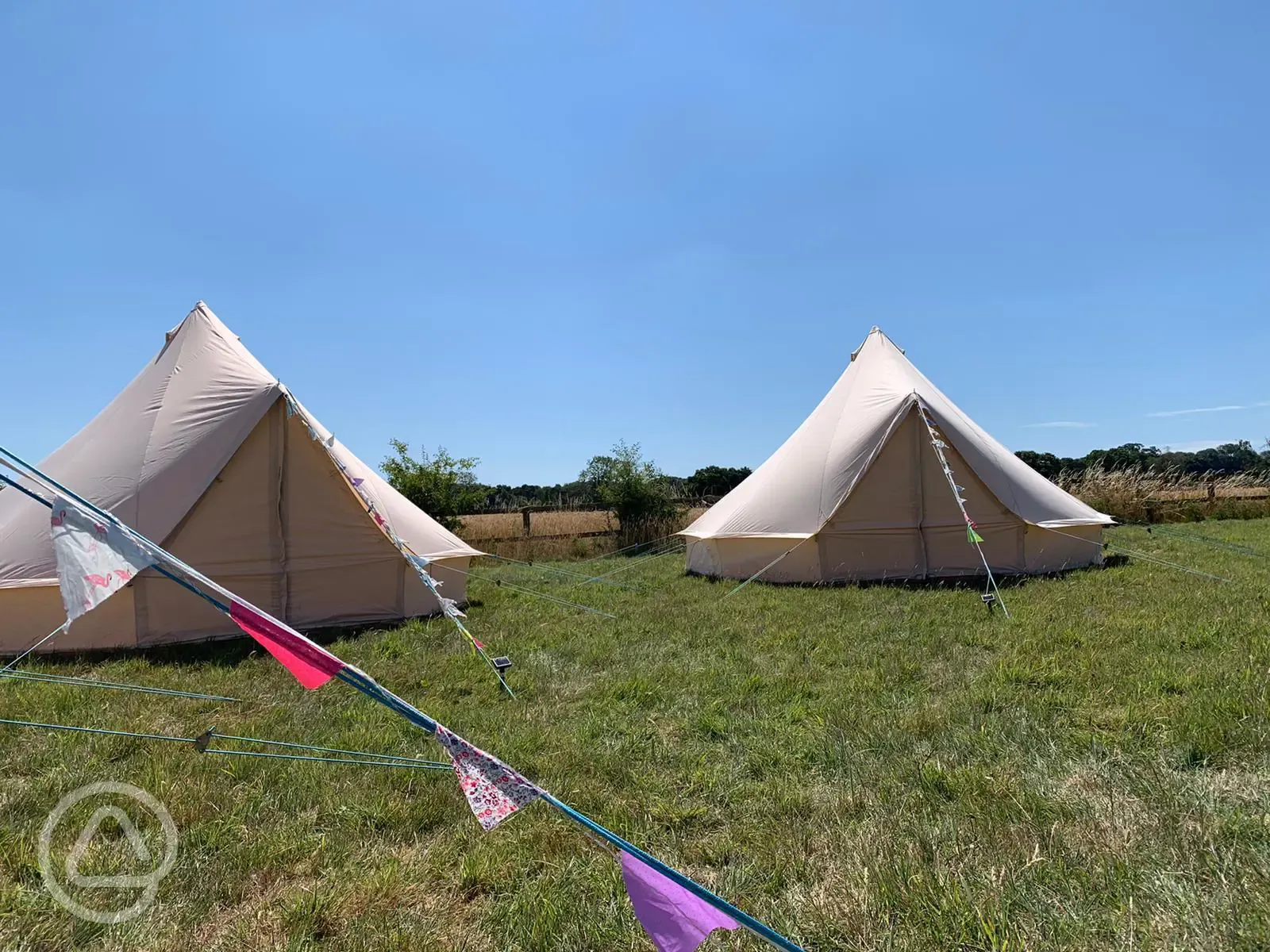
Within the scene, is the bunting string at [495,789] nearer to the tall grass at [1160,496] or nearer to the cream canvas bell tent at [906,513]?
the cream canvas bell tent at [906,513]

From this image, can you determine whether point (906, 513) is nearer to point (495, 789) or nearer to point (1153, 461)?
point (495, 789)

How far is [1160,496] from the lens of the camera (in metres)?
14.6

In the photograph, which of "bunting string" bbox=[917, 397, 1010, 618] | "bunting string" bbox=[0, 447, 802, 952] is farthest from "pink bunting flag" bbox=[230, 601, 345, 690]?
"bunting string" bbox=[917, 397, 1010, 618]

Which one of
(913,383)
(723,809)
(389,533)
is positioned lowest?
(723,809)

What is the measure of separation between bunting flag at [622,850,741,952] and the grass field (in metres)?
0.50

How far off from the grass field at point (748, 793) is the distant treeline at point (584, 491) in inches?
353

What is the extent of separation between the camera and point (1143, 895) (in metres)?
1.57

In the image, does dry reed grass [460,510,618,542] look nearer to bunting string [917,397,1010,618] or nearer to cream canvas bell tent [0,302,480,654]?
cream canvas bell tent [0,302,480,654]

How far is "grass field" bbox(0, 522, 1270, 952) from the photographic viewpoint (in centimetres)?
161

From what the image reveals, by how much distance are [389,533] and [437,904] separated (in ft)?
→ 13.8

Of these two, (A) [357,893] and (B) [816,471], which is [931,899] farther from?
(B) [816,471]

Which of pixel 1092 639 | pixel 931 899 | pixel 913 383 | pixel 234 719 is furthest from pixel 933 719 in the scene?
pixel 913 383

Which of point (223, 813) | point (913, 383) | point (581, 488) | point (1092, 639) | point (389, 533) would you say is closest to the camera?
point (223, 813)

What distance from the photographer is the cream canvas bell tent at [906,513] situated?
23.4 ft
